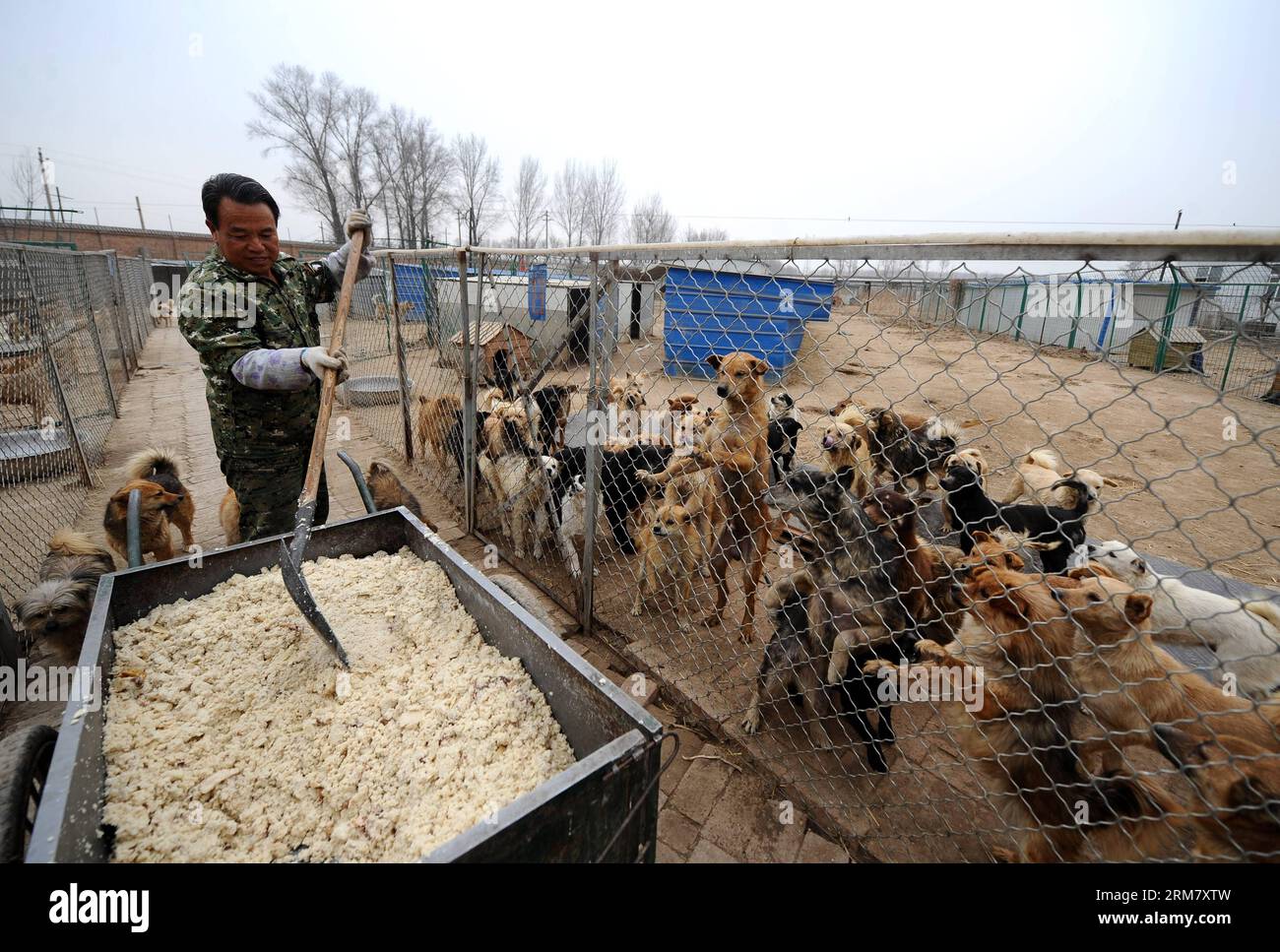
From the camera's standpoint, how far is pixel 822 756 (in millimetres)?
3068

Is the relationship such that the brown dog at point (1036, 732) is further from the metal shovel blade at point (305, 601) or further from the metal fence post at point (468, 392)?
the metal fence post at point (468, 392)

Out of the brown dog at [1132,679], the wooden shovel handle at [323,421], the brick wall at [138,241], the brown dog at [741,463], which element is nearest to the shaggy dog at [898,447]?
the brown dog at [741,463]

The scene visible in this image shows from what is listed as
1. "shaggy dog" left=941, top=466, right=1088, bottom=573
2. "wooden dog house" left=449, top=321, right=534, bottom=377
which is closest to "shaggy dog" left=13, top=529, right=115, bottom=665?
"wooden dog house" left=449, top=321, right=534, bottom=377

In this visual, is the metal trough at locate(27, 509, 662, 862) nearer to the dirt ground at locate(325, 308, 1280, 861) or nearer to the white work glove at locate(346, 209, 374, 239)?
the dirt ground at locate(325, 308, 1280, 861)

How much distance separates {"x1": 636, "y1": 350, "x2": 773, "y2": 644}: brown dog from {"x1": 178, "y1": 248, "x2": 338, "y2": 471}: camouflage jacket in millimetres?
2339

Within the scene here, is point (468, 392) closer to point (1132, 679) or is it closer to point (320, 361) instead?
point (320, 361)

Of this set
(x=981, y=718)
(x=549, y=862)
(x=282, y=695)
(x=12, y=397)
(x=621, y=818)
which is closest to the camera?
(x=549, y=862)

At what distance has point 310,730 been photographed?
190cm

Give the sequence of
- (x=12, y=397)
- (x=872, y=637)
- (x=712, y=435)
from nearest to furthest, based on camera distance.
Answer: (x=872, y=637) < (x=712, y=435) < (x=12, y=397)

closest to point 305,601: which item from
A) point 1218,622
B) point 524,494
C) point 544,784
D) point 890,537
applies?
point 544,784

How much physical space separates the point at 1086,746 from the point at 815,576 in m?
1.38

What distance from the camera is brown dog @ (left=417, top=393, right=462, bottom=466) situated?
623cm
